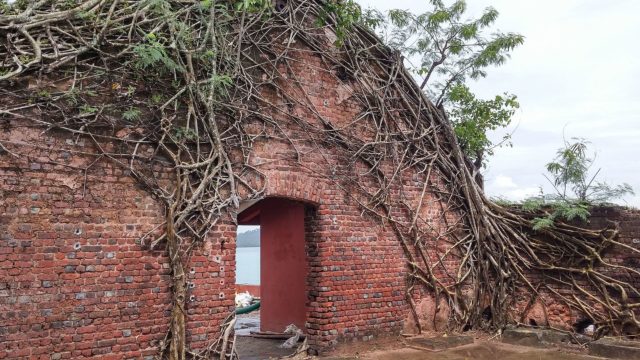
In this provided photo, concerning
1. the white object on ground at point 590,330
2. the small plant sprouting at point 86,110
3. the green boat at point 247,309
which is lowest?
the white object on ground at point 590,330

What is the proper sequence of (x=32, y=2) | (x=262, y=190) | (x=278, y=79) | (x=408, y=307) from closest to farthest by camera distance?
1. (x=32, y=2)
2. (x=262, y=190)
3. (x=278, y=79)
4. (x=408, y=307)

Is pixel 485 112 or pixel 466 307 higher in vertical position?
pixel 485 112

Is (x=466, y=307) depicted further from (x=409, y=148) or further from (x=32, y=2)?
(x=32, y=2)

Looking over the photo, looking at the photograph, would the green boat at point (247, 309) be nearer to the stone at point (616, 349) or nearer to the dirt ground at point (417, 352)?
the dirt ground at point (417, 352)

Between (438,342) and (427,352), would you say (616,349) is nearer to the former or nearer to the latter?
(438,342)

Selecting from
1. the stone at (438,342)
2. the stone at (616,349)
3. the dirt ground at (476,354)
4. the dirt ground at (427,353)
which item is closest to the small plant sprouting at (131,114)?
the dirt ground at (427,353)

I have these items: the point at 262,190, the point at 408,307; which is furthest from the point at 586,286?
the point at 262,190

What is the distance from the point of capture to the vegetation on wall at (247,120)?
4.80 metres

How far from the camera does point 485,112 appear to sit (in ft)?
30.5

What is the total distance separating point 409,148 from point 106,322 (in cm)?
488

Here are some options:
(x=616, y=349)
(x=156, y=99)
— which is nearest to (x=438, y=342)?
(x=616, y=349)

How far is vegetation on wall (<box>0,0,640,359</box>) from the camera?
480cm

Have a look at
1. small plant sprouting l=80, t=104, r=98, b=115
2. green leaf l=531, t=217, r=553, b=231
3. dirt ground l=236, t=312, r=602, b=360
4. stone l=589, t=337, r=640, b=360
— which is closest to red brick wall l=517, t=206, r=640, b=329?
green leaf l=531, t=217, r=553, b=231

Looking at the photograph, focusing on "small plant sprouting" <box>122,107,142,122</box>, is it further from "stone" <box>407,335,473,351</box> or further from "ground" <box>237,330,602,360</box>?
"stone" <box>407,335,473,351</box>
